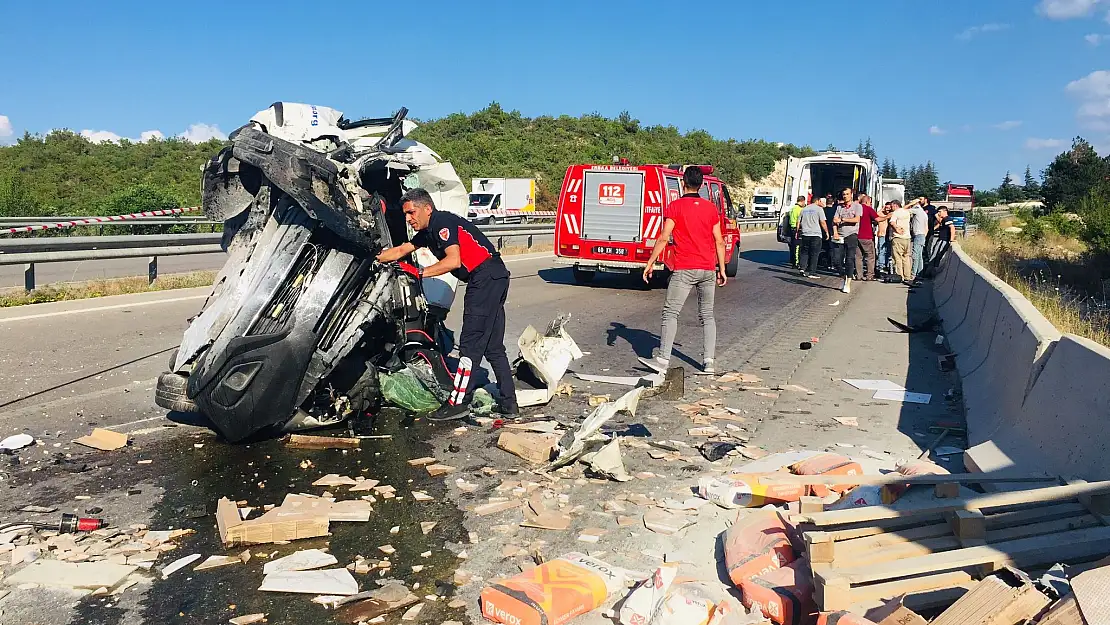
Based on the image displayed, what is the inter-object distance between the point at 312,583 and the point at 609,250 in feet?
41.3

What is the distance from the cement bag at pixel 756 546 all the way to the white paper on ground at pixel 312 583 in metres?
1.64

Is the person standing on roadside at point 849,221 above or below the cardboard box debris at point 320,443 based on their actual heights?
above

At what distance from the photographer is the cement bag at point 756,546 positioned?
3.58 metres

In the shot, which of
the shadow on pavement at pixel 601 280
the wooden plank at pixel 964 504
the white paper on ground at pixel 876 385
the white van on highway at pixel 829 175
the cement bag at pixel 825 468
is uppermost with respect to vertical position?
the white van on highway at pixel 829 175

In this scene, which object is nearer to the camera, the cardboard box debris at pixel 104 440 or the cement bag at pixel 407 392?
the cardboard box debris at pixel 104 440

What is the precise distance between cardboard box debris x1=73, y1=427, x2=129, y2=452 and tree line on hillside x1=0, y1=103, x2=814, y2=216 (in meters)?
17.0

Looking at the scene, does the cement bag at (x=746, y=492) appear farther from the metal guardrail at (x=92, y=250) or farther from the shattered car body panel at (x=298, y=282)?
the metal guardrail at (x=92, y=250)

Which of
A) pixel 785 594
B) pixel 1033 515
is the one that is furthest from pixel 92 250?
pixel 1033 515

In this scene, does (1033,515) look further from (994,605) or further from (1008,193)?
(1008,193)

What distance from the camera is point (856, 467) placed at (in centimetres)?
475

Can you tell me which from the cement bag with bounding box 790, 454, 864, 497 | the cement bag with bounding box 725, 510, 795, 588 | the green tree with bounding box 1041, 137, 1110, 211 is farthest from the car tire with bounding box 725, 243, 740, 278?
the green tree with bounding box 1041, 137, 1110, 211

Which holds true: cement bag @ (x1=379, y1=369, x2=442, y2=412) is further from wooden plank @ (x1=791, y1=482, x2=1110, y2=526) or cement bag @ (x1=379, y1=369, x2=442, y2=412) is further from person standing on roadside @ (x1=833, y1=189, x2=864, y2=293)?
person standing on roadside @ (x1=833, y1=189, x2=864, y2=293)

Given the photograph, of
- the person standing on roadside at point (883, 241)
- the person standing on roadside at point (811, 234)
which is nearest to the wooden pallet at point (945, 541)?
the person standing on roadside at point (883, 241)

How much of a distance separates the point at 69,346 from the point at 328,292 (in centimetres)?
464
